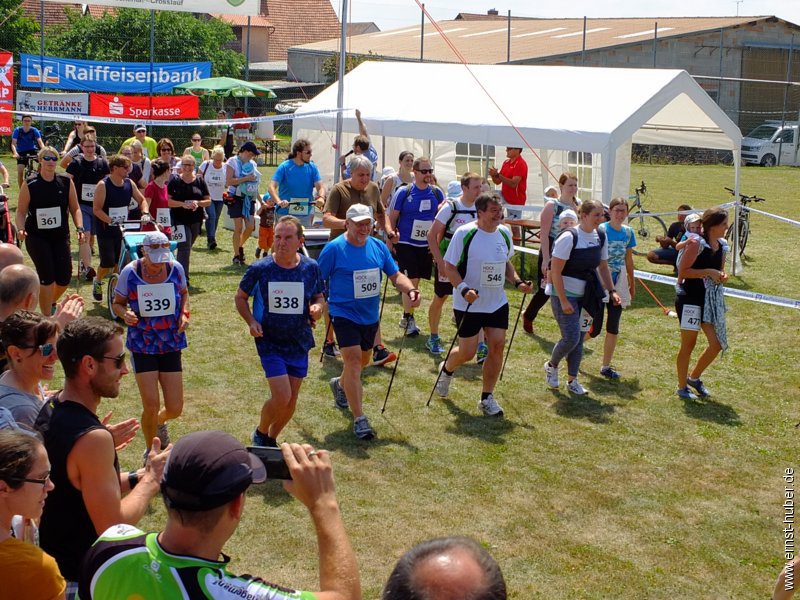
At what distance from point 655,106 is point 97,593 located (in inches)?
480

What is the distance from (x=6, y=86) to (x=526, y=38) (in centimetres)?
2764

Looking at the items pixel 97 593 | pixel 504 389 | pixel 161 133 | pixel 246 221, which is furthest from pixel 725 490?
pixel 161 133

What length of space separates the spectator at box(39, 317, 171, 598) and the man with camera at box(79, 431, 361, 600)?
0.85 metres

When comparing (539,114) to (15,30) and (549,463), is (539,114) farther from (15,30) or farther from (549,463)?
(15,30)

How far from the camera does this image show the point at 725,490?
22.9ft

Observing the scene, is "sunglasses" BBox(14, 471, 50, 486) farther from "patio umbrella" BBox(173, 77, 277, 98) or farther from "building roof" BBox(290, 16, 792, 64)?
"building roof" BBox(290, 16, 792, 64)

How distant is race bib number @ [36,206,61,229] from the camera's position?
966 centimetres

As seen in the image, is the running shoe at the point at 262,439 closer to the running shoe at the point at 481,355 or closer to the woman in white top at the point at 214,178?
the running shoe at the point at 481,355

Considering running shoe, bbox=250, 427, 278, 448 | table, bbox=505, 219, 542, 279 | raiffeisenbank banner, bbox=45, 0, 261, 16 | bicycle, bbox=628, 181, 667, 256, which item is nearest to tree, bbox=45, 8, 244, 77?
raiffeisenbank banner, bbox=45, 0, 261, 16

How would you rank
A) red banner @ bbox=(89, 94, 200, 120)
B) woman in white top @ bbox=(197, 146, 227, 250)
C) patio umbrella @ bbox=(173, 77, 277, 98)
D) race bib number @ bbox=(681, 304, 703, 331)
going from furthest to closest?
patio umbrella @ bbox=(173, 77, 277, 98) < red banner @ bbox=(89, 94, 200, 120) < woman in white top @ bbox=(197, 146, 227, 250) < race bib number @ bbox=(681, 304, 703, 331)

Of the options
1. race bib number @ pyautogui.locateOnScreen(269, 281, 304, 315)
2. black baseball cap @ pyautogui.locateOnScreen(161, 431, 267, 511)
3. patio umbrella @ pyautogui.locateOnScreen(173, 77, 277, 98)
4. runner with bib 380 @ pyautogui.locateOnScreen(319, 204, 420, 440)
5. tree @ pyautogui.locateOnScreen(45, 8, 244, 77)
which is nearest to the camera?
black baseball cap @ pyautogui.locateOnScreen(161, 431, 267, 511)

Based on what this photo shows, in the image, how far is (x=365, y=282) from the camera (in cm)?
770

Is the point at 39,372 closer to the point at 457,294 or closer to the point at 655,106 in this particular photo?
the point at 457,294

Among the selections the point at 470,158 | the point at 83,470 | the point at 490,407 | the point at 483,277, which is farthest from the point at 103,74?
the point at 83,470
